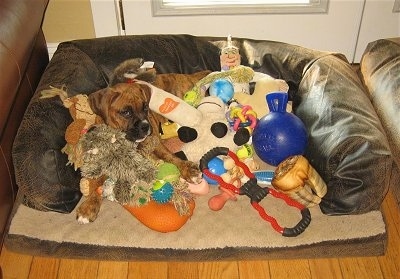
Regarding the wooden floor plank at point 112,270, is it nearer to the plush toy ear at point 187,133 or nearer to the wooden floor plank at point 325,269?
the plush toy ear at point 187,133

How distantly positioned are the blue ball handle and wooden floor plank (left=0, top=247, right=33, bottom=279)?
924 mm

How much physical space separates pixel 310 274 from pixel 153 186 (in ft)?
1.82

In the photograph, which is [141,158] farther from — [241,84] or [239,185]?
[241,84]

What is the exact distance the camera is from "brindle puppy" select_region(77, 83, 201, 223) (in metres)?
1.59

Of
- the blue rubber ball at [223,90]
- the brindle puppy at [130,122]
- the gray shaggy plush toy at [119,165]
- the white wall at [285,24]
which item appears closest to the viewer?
the gray shaggy plush toy at [119,165]

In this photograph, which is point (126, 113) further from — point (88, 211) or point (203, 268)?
point (203, 268)

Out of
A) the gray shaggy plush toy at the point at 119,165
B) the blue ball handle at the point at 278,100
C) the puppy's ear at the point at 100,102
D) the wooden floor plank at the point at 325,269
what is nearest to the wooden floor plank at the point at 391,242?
the wooden floor plank at the point at 325,269

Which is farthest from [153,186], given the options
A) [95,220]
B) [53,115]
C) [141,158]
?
[53,115]

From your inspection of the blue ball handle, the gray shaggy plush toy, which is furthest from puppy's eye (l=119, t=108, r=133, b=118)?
the blue ball handle

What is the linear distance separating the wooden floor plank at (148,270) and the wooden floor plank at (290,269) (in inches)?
13.1

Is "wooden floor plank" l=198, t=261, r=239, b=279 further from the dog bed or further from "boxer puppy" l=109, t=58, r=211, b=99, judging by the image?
"boxer puppy" l=109, t=58, r=211, b=99

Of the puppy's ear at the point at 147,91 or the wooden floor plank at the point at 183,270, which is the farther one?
the puppy's ear at the point at 147,91

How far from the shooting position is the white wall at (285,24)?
7.38 feet

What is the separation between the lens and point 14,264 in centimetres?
157
